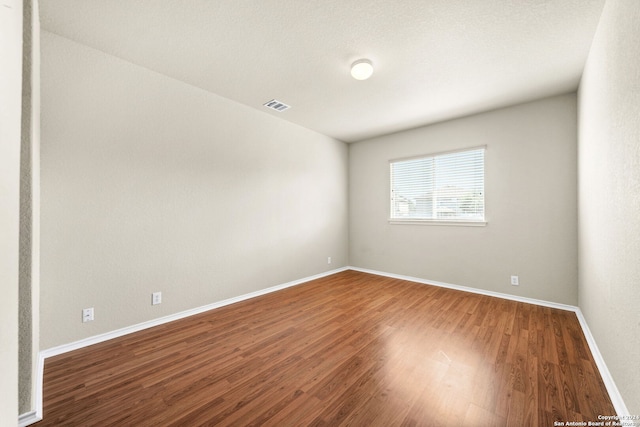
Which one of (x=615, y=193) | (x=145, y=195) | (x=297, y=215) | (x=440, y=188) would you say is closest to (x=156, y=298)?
(x=145, y=195)

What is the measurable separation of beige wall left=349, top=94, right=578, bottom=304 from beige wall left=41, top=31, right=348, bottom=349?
2232 mm

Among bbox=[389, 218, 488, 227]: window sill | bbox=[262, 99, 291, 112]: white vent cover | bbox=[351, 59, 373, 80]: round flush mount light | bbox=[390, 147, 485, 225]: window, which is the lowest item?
bbox=[389, 218, 488, 227]: window sill

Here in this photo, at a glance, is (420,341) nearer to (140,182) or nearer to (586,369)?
(586,369)

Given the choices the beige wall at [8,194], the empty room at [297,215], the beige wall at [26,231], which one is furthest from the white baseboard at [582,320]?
the beige wall at [26,231]

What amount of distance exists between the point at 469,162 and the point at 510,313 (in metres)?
2.13

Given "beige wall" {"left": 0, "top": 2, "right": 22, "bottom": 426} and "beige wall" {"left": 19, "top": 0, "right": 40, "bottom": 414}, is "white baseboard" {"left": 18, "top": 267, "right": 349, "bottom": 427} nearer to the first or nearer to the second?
"beige wall" {"left": 19, "top": 0, "right": 40, "bottom": 414}

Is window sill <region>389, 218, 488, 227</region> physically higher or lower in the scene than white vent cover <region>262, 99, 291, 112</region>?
lower

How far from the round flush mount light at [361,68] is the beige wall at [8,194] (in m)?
2.26

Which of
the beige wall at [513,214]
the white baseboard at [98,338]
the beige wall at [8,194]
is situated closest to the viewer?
the beige wall at [8,194]

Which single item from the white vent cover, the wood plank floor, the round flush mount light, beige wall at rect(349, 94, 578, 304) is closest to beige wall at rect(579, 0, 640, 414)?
the wood plank floor

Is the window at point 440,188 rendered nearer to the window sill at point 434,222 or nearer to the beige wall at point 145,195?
the window sill at point 434,222

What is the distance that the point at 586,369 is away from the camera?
74.9 inches

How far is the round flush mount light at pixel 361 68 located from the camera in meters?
2.48

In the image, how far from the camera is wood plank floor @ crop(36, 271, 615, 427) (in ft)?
4.92
